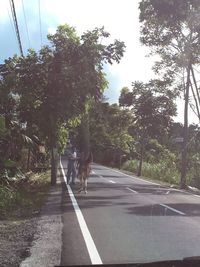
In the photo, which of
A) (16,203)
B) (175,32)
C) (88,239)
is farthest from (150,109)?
(88,239)

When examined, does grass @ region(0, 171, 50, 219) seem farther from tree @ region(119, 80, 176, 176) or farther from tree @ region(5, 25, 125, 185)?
tree @ region(119, 80, 176, 176)

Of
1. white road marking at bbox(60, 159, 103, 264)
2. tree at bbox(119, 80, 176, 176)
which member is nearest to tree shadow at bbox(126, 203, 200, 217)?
white road marking at bbox(60, 159, 103, 264)

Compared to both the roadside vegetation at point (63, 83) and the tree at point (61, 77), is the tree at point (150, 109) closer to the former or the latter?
the roadside vegetation at point (63, 83)

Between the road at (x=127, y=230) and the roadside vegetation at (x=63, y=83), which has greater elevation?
the roadside vegetation at (x=63, y=83)

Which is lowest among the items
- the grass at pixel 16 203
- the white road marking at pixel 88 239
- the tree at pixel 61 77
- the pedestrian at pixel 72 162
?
the white road marking at pixel 88 239

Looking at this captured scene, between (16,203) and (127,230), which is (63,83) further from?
(127,230)

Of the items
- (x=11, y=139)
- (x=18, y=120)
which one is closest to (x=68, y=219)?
(x=11, y=139)

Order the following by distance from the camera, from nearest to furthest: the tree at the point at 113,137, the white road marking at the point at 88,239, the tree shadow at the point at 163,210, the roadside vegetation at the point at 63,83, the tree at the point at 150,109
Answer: the white road marking at the point at 88,239 → the tree shadow at the point at 163,210 → the roadside vegetation at the point at 63,83 → the tree at the point at 150,109 → the tree at the point at 113,137

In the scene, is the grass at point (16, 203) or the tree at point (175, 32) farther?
the tree at point (175, 32)

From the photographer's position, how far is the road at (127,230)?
26.7 feet

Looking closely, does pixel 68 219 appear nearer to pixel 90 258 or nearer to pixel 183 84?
pixel 90 258

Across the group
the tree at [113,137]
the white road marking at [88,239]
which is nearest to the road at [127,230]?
the white road marking at [88,239]

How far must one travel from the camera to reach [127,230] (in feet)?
35.3

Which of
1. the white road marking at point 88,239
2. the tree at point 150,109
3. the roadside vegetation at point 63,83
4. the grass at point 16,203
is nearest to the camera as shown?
the white road marking at point 88,239
